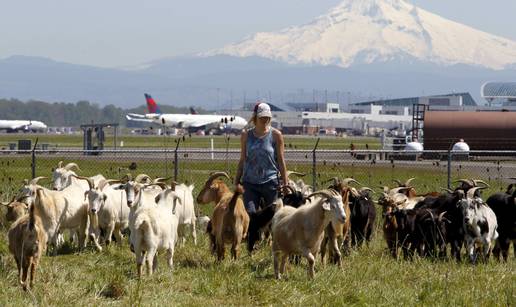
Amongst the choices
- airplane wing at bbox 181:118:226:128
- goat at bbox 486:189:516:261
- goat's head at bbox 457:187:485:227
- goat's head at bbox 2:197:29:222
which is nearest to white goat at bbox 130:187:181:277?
goat's head at bbox 2:197:29:222

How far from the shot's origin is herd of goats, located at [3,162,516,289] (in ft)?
46.1

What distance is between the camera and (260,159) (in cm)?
1497

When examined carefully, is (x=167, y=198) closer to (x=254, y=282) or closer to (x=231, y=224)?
(x=231, y=224)

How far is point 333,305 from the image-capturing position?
41.3ft

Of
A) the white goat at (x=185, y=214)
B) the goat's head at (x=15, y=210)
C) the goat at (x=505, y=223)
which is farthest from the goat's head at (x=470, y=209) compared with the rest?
the goat's head at (x=15, y=210)

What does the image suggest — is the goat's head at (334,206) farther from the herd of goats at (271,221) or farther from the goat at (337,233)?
the goat at (337,233)

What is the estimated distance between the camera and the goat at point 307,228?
13.9 metres

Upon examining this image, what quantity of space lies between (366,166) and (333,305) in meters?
24.9

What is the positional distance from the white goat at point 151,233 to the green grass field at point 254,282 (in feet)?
0.81

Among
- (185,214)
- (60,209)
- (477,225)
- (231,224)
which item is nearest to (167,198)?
(231,224)

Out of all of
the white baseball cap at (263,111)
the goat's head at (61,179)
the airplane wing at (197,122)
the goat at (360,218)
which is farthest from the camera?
the airplane wing at (197,122)

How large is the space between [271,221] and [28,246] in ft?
13.0

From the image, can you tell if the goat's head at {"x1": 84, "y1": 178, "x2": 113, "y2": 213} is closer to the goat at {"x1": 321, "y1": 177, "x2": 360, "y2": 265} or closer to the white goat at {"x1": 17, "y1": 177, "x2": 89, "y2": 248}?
the white goat at {"x1": 17, "y1": 177, "x2": 89, "y2": 248}

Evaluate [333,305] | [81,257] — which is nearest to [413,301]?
[333,305]
